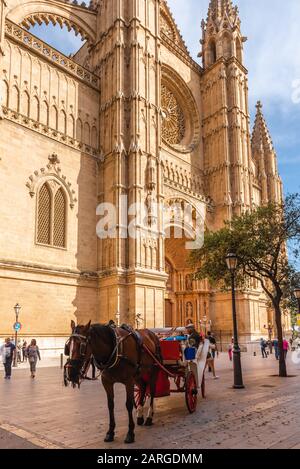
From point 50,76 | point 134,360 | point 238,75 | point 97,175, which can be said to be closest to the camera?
point 134,360

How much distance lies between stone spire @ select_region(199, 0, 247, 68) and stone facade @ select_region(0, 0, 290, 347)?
5634mm

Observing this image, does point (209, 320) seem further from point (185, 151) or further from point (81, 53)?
point (81, 53)

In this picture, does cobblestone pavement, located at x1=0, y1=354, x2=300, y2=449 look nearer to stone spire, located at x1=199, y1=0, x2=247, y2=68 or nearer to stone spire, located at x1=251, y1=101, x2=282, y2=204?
stone spire, located at x1=199, y1=0, x2=247, y2=68

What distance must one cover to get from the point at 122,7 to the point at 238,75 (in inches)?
604

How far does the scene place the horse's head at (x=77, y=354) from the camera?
17.9 ft

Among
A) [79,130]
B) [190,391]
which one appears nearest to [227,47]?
[79,130]

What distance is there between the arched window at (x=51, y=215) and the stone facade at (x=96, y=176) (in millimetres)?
61

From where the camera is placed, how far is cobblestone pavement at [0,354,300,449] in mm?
5828

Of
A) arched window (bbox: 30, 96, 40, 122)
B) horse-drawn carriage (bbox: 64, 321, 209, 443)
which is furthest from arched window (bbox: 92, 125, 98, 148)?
horse-drawn carriage (bbox: 64, 321, 209, 443)

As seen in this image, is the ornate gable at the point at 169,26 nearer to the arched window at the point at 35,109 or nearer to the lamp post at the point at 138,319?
the arched window at the point at 35,109

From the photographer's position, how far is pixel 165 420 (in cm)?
733

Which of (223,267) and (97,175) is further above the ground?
(97,175)

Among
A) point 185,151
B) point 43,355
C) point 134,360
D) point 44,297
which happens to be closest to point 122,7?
point 185,151

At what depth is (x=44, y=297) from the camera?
22.3 m
